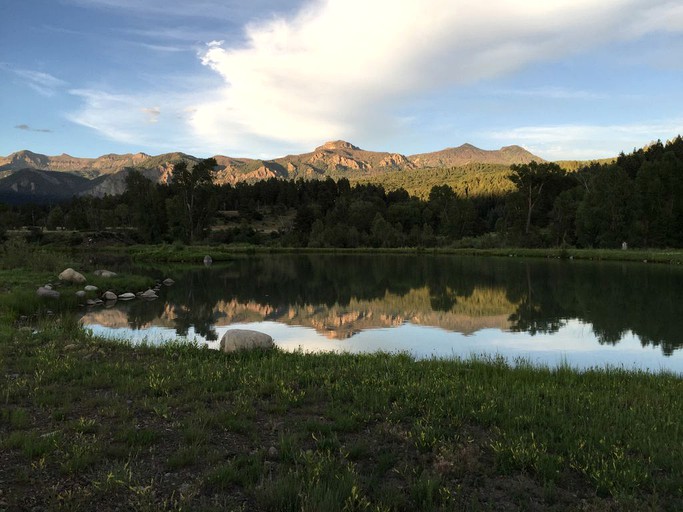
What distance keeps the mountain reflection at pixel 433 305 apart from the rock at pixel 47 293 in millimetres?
2587

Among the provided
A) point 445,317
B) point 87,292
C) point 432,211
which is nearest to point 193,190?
→ point 432,211

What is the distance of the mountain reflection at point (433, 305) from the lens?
22078 millimetres

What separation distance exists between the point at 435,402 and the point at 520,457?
7.39ft

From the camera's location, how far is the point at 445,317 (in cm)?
2456

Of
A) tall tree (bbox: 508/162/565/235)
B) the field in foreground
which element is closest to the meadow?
the field in foreground

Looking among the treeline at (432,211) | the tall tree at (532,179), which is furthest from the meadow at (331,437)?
the tall tree at (532,179)

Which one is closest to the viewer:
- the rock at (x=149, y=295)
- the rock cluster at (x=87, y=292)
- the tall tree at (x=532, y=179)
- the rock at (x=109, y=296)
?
the rock cluster at (x=87, y=292)

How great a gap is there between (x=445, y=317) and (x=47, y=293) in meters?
22.0

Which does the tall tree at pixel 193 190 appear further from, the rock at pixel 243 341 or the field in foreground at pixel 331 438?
the field in foreground at pixel 331 438

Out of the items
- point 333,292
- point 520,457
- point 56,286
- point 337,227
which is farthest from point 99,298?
point 337,227

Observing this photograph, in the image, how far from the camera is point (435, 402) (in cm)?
824

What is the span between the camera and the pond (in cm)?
1738

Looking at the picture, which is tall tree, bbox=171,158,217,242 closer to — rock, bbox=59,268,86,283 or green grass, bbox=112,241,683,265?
green grass, bbox=112,241,683,265

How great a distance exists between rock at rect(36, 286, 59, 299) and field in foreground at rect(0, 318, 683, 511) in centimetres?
1658
